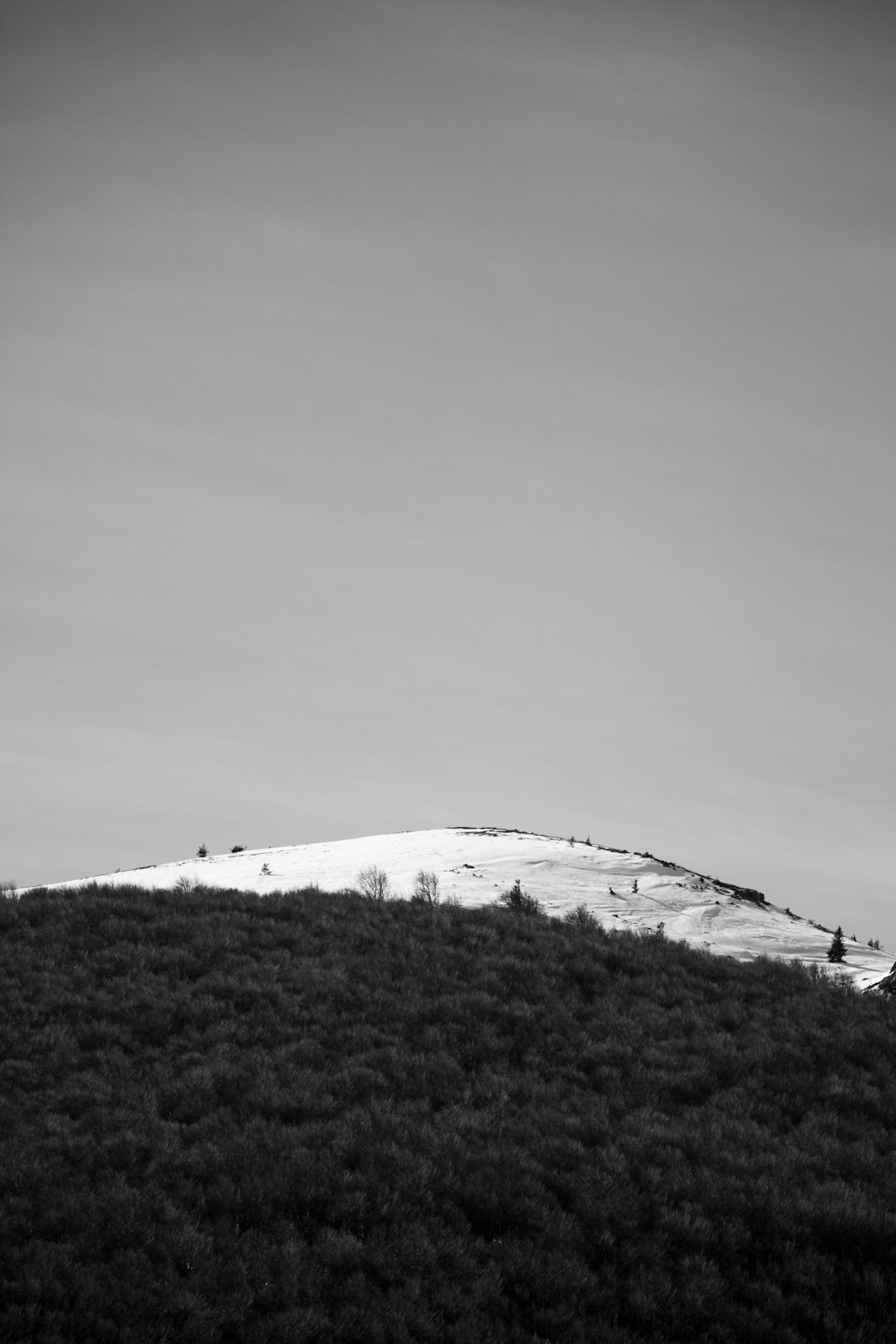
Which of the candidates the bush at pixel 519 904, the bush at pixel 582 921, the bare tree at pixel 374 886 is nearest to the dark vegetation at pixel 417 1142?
the bush at pixel 582 921

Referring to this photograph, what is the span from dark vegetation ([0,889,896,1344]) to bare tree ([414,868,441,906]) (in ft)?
13.2

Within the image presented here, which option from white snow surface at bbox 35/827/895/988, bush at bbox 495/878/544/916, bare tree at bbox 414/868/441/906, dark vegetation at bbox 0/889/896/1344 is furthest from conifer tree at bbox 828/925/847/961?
bare tree at bbox 414/868/441/906

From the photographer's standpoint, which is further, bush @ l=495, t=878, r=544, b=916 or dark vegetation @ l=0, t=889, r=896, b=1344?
bush @ l=495, t=878, r=544, b=916

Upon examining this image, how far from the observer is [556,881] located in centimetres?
2803

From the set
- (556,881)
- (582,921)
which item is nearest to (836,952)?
(582,921)

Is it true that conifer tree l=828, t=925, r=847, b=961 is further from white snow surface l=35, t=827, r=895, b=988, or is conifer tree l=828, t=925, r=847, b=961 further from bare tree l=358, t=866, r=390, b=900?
bare tree l=358, t=866, r=390, b=900

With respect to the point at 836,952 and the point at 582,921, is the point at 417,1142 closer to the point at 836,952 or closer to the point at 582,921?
the point at 582,921

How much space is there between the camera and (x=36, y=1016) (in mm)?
12562

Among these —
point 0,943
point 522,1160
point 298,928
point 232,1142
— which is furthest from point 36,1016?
point 522,1160

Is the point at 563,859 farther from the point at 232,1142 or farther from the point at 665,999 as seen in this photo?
the point at 232,1142

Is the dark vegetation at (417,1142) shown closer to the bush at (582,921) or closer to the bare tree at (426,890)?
the bush at (582,921)

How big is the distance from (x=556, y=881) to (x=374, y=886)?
253 inches

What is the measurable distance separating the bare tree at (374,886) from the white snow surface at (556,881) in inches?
22.2

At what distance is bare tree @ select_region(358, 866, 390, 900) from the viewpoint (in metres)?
21.6
